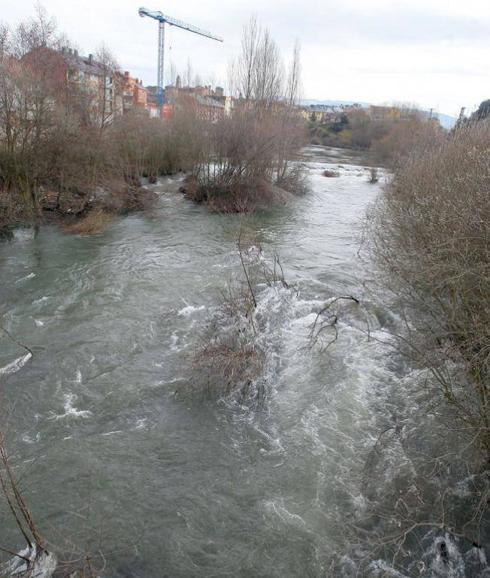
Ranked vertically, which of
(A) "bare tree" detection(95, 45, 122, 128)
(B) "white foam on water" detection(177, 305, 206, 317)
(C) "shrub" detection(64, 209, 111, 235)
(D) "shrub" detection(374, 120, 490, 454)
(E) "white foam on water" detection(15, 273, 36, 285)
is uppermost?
(A) "bare tree" detection(95, 45, 122, 128)

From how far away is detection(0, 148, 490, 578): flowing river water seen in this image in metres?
5.52

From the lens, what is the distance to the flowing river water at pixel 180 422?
18.1ft

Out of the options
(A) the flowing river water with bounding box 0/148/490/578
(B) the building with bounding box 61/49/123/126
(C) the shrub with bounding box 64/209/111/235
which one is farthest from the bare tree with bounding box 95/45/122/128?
(A) the flowing river water with bounding box 0/148/490/578

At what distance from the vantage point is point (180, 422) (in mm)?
7453

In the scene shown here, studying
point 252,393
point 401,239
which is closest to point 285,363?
point 252,393

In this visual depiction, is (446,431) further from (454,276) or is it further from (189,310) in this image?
(189,310)

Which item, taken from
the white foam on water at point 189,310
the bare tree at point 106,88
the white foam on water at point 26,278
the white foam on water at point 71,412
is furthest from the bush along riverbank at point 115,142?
the white foam on water at point 71,412

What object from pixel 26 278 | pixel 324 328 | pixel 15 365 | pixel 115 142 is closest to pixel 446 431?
pixel 324 328

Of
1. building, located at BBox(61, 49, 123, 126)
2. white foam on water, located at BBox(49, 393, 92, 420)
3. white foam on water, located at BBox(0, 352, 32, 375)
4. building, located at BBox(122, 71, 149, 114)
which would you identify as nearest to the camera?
white foam on water, located at BBox(49, 393, 92, 420)

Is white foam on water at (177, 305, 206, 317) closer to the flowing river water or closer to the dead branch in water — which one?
the flowing river water

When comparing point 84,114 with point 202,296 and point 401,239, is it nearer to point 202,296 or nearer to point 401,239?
point 202,296

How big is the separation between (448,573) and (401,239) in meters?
6.33

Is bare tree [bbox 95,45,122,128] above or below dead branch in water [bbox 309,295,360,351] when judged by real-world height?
above

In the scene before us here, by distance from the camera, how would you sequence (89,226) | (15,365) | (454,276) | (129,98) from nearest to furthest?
(454,276), (15,365), (89,226), (129,98)
